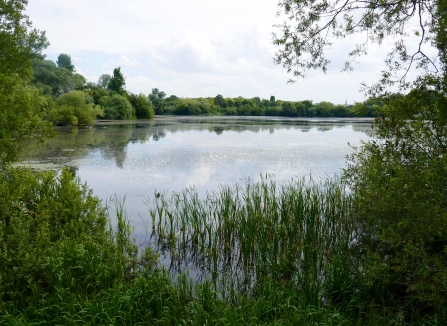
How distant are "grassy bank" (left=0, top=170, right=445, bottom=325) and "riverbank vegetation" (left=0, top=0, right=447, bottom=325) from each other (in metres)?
0.02

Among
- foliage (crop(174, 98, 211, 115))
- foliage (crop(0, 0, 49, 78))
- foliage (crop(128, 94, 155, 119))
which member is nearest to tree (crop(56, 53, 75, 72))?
foliage (crop(174, 98, 211, 115))

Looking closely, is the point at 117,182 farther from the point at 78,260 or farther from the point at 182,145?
the point at 182,145

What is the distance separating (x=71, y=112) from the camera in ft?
97.5

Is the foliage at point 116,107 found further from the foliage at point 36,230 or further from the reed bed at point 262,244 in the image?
the foliage at point 36,230

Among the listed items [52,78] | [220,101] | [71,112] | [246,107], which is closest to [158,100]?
[246,107]

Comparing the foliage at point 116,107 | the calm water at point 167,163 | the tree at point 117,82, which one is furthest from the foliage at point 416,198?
the tree at point 117,82

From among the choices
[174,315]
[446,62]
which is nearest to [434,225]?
[446,62]

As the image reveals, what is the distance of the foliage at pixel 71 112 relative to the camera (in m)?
29.3

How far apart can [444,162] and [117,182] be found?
28.8 ft

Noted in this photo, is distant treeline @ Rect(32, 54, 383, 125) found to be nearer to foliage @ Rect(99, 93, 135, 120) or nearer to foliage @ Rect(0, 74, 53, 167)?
foliage @ Rect(99, 93, 135, 120)

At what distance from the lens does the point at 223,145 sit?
1867 cm

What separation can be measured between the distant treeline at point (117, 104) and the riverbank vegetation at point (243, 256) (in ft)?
2.43

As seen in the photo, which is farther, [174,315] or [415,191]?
[174,315]

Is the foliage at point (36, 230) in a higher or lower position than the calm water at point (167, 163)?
higher
